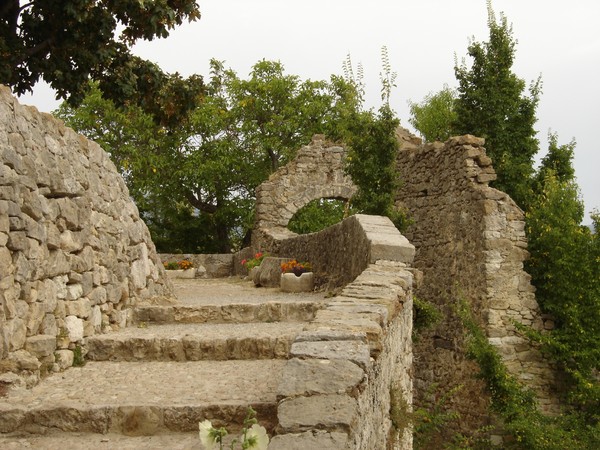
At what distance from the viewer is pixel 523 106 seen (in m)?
15.2

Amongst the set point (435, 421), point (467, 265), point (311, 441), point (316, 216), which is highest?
point (316, 216)

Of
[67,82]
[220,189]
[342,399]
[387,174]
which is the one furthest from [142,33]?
[220,189]

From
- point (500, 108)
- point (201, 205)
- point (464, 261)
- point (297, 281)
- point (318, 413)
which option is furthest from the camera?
point (201, 205)

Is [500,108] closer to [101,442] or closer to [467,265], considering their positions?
[467,265]

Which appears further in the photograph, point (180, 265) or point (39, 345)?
point (180, 265)

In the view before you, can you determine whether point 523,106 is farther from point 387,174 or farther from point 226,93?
point 226,93

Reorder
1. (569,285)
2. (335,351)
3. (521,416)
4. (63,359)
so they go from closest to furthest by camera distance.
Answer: (335,351) < (63,359) < (521,416) < (569,285)

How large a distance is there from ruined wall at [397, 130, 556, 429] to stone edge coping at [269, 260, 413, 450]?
765 centimetres

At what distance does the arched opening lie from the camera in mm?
23391

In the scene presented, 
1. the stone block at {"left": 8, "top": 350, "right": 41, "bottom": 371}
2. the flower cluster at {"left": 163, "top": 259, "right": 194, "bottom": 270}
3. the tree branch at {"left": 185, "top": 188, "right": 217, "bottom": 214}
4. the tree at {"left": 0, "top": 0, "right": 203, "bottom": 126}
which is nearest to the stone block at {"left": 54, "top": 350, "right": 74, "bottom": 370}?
the stone block at {"left": 8, "top": 350, "right": 41, "bottom": 371}

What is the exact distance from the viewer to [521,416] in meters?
10.9

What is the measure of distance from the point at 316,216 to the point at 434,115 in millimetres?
5447

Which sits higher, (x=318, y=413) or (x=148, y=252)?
(x=148, y=252)

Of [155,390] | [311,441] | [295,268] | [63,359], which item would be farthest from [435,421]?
[311,441]
